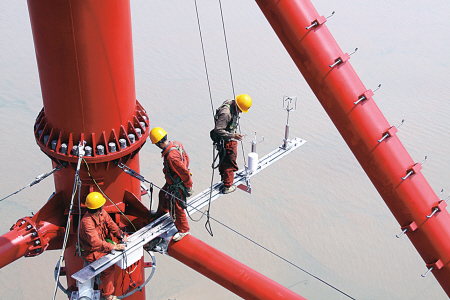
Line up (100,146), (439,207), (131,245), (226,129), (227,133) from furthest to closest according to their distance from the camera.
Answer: (226,129) < (227,133) < (131,245) < (100,146) < (439,207)

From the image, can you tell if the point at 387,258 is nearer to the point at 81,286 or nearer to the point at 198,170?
the point at 198,170

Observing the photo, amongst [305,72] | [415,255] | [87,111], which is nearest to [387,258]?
[415,255]

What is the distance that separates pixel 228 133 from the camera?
8.16m

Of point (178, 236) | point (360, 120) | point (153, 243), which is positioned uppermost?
point (153, 243)

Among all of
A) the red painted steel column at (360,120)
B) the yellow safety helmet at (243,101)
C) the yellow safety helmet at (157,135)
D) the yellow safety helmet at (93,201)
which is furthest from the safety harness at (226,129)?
the red painted steel column at (360,120)

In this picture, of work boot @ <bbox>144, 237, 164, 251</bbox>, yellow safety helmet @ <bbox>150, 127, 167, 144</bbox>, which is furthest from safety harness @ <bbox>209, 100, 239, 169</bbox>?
yellow safety helmet @ <bbox>150, 127, 167, 144</bbox>

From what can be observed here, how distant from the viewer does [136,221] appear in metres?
7.57

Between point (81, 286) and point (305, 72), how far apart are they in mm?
3977

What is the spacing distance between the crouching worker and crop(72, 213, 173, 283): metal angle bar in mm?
96

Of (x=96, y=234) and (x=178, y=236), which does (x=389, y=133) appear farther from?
(x=96, y=234)

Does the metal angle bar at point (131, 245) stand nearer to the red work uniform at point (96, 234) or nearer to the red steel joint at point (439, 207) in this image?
the red work uniform at point (96, 234)

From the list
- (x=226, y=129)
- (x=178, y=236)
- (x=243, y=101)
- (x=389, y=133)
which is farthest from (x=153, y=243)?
(x=389, y=133)

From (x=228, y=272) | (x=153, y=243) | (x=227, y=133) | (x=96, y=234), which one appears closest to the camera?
(x=96, y=234)

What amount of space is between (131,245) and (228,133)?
7.93ft
